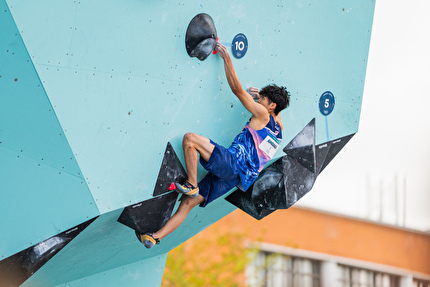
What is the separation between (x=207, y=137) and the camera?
A: 398cm

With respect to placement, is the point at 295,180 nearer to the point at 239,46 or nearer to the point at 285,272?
the point at 239,46

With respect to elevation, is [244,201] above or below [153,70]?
below


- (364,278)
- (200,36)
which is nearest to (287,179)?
(200,36)

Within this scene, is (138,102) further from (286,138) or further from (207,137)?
(286,138)

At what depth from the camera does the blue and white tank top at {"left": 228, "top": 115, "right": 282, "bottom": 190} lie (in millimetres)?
3938

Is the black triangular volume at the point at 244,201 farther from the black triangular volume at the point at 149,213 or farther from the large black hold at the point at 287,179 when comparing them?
the black triangular volume at the point at 149,213

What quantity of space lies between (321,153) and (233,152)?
1.08m

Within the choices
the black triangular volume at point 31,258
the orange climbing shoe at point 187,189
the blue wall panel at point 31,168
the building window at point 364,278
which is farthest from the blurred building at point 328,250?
the blue wall panel at point 31,168

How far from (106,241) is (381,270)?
11.7 metres

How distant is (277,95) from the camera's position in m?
4.04

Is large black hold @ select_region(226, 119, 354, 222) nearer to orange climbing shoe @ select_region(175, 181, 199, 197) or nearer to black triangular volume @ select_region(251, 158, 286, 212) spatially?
black triangular volume @ select_region(251, 158, 286, 212)

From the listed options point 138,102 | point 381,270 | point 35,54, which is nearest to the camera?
point 35,54

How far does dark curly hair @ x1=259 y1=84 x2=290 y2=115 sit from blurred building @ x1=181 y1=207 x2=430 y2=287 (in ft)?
23.8

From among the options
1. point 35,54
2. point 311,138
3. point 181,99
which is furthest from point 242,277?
point 35,54
